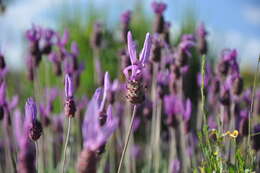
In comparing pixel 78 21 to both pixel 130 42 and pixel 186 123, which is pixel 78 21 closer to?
pixel 186 123

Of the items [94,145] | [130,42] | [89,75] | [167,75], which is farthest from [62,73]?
[89,75]

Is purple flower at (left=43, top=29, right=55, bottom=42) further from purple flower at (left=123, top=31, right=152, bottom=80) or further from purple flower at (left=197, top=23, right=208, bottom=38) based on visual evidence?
purple flower at (left=123, top=31, right=152, bottom=80)

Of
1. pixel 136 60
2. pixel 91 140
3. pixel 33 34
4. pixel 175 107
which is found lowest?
pixel 91 140

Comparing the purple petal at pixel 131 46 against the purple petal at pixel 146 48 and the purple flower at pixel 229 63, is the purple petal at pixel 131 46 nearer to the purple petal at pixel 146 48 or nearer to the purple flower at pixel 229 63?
the purple petal at pixel 146 48

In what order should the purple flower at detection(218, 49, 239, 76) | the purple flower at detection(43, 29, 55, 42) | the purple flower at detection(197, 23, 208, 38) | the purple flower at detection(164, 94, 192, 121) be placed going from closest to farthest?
the purple flower at detection(218, 49, 239, 76), the purple flower at detection(164, 94, 192, 121), the purple flower at detection(43, 29, 55, 42), the purple flower at detection(197, 23, 208, 38)

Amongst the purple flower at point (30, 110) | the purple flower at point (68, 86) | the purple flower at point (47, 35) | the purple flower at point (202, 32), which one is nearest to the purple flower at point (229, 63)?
the purple flower at point (202, 32)

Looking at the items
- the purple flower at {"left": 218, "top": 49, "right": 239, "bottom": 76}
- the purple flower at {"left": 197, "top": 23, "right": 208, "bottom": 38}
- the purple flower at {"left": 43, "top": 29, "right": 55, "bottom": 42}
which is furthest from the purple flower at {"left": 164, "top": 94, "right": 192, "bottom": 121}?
the purple flower at {"left": 43, "top": 29, "right": 55, "bottom": 42}

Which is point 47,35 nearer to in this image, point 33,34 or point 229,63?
point 33,34

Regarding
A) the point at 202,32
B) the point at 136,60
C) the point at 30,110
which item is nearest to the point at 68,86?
the point at 30,110

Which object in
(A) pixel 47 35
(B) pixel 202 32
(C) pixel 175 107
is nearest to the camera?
(C) pixel 175 107
